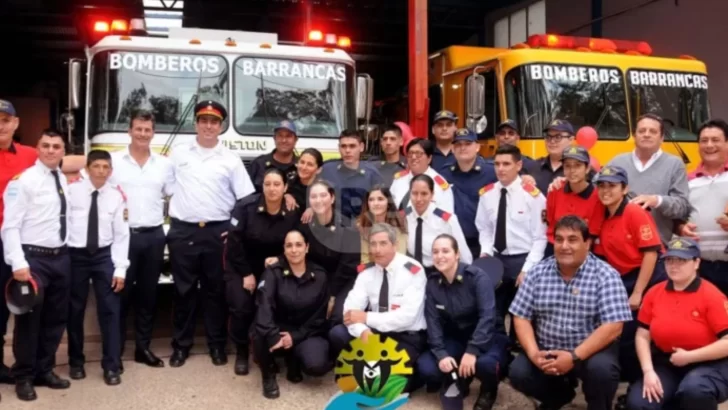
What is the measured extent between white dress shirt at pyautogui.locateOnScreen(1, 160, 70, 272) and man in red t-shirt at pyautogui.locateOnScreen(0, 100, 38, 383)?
Answer: 0.48 feet

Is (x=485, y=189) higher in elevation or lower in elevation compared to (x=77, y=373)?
higher

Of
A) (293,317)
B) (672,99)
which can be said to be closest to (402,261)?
(293,317)

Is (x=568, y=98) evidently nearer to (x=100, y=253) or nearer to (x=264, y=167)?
(x=264, y=167)

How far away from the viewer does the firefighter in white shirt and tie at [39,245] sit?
13.5ft

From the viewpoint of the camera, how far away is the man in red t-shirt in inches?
169

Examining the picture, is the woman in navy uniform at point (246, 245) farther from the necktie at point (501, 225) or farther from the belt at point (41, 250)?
the necktie at point (501, 225)

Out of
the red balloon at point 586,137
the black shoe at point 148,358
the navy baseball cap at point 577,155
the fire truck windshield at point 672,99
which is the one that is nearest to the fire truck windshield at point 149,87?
the black shoe at point 148,358

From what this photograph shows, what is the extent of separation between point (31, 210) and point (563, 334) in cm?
321

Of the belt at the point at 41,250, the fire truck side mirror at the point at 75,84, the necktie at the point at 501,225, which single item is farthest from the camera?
the fire truck side mirror at the point at 75,84

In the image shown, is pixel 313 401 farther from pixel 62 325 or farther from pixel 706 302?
pixel 706 302

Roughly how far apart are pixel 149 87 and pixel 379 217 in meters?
2.53

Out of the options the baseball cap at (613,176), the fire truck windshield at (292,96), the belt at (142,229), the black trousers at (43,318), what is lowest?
the black trousers at (43,318)

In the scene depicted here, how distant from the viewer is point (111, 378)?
4512 millimetres

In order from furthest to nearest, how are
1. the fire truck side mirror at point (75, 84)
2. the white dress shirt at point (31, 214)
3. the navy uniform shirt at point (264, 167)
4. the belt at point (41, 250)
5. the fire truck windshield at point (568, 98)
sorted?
the fire truck windshield at point (568, 98) < the fire truck side mirror at point (75, 84) < the navy uniform shirt at point (264, 167) < the belt at point (41, 250) < the white dress shirt at point (31, 214)
